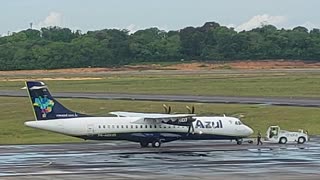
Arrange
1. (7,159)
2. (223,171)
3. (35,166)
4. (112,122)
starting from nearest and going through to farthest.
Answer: (223,171) → (35,166) → (7,159) → (112,122)

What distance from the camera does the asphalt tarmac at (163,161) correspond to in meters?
47.2

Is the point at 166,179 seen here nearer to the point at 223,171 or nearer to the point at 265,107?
the point at 223,171

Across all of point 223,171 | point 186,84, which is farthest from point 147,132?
point 186,84

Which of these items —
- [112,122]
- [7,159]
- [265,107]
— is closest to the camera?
[7,159]

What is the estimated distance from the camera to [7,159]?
57438 millimetres

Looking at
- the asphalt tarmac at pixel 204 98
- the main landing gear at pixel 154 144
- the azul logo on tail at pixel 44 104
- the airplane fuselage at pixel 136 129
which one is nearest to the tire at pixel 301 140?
the airplane fuselage at pixel 136 129

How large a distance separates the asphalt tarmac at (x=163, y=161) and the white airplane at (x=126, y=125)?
991 millimetres

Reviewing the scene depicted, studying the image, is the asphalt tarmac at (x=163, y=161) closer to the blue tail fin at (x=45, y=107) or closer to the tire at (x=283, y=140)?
the tire at (x=283, y=140)

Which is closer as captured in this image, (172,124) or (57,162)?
(57,162)

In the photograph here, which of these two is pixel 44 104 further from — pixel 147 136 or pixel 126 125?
pixel 147 136

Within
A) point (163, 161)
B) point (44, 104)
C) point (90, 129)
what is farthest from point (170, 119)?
point (163, 161)

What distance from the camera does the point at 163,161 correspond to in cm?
5591

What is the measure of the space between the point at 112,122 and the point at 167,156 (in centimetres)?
926

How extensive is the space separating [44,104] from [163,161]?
51.4 feet
